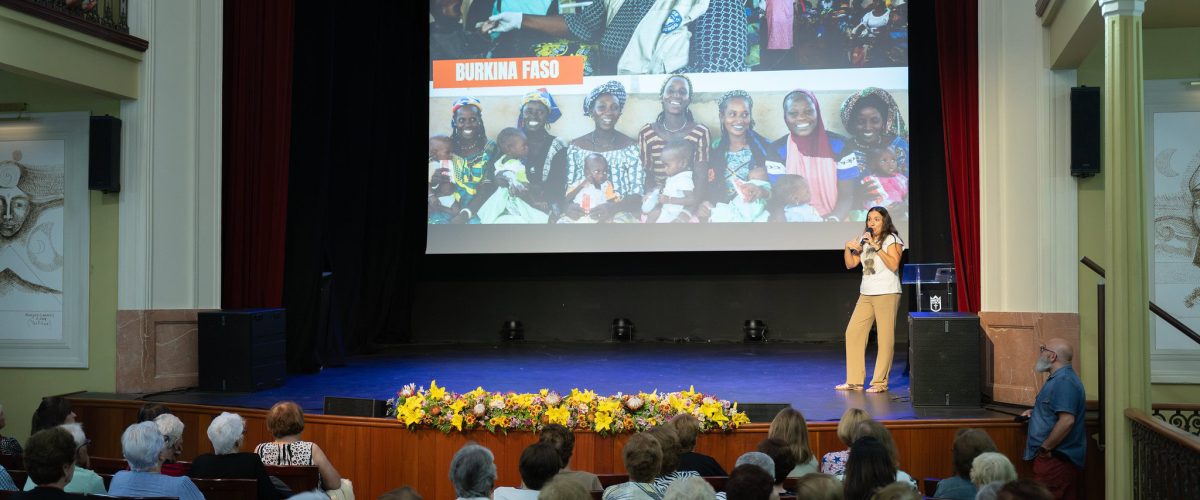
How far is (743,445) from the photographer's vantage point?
17.6 ft

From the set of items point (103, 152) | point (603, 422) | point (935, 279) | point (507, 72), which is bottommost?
point (603, 422)

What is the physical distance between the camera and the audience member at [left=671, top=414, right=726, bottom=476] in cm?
384

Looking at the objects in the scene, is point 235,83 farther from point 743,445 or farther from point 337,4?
point 743,445

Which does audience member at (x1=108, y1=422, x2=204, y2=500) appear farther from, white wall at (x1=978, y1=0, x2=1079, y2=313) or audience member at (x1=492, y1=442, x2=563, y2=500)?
white wall at (x1=978, y1=0, x2=1079, y2=313)

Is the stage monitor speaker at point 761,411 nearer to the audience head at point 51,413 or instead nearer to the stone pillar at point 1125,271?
the stone pillar at point 1125,271

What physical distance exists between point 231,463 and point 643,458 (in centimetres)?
154

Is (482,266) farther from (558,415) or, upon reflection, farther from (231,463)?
(231,463)

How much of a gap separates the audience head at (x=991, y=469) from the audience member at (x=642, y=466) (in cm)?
105

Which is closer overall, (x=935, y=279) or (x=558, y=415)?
(x=558, y=415)

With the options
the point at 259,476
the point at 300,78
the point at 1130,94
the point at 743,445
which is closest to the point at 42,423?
the point at 259,476

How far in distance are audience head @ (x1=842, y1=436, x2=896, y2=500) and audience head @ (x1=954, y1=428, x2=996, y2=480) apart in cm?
63

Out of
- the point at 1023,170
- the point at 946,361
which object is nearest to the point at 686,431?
the point at 946,361

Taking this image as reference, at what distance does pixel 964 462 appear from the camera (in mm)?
3746

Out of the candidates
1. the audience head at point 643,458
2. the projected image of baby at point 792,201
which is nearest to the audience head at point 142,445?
the audience head at point 643,458
